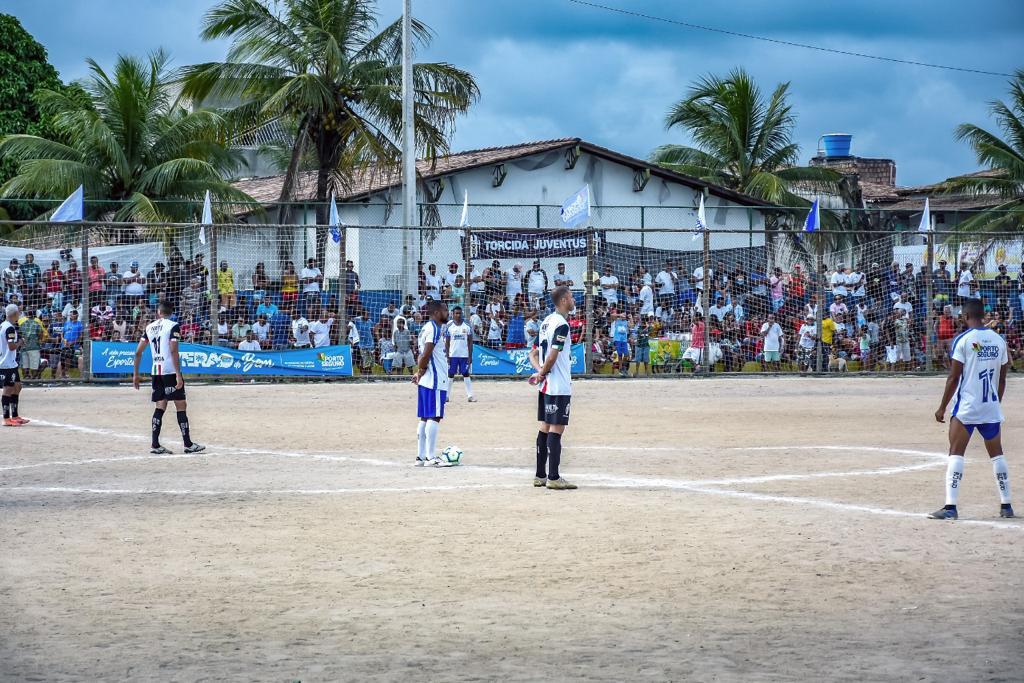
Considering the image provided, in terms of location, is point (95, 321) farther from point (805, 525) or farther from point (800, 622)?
point (800, 622)

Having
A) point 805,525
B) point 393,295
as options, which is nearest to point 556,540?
point 805,525

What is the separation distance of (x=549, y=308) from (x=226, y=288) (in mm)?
7195

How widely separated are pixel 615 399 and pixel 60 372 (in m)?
11.9

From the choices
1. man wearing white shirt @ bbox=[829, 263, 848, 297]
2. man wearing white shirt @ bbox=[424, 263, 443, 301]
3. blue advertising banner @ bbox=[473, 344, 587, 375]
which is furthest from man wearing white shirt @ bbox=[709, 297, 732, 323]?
man wearing white shirt @ bbox=[424, 263, 443, 301]

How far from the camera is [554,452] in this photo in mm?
12023

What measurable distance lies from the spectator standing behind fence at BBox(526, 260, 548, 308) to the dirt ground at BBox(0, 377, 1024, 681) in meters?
12.0

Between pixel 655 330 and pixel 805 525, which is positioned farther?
pixel 655 330

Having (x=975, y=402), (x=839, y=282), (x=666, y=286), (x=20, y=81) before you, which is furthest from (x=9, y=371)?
(x=20, y=81)

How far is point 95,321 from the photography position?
26.3 m

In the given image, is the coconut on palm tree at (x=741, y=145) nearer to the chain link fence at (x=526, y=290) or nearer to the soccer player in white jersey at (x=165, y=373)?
the chain link fence at (x=526, y=290)

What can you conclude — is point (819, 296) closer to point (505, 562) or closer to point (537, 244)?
point (537, 244)

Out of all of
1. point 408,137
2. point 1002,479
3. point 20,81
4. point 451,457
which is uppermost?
point 20,81

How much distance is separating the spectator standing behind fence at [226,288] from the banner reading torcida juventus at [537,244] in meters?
5.81

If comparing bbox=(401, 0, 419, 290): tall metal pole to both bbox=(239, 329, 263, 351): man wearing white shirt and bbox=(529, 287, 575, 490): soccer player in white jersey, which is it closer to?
bbox=(239, 329, 263, 351): man wearing white shirt
